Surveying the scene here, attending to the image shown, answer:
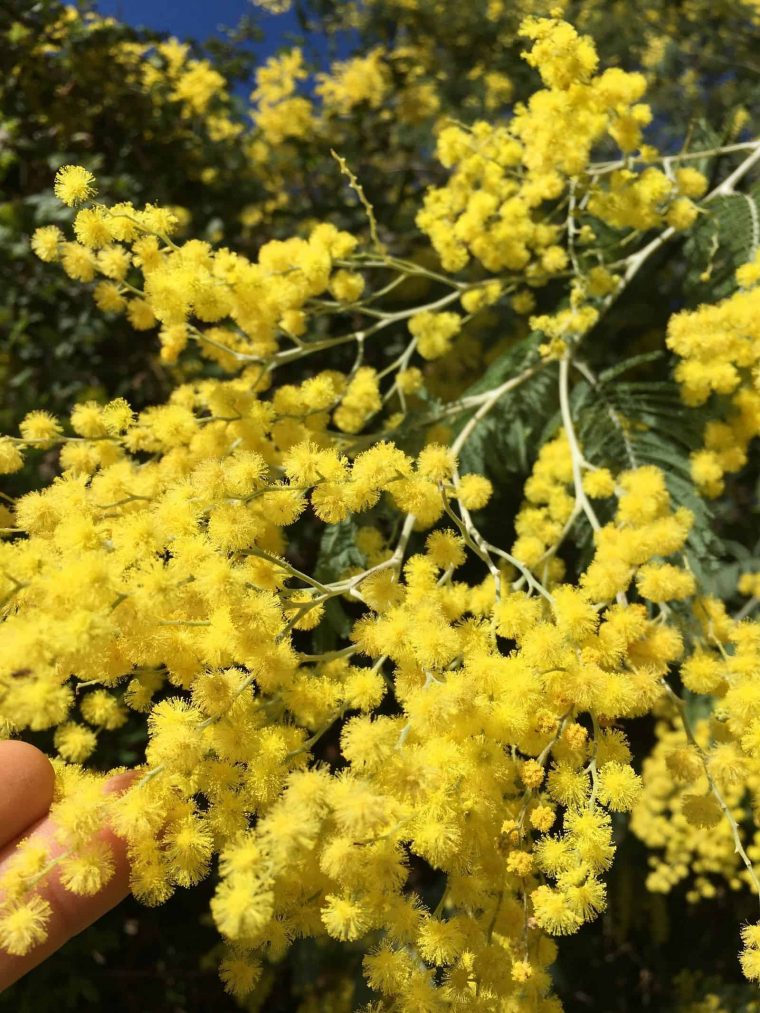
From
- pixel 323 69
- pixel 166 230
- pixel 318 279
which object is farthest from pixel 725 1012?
pixel 323 69

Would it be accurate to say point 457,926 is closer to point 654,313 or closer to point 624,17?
point 654,313

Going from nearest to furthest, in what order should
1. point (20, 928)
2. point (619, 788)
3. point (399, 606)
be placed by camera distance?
point (20, 928), point (619, 788), point (399, 606)

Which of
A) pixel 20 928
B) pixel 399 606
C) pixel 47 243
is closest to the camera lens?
pixel 20 928

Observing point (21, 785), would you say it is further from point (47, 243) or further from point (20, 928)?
point (47, 243)

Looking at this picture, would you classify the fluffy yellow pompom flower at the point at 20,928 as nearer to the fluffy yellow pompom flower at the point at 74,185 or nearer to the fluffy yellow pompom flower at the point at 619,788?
the fluffy yellow pompom flower at the point at 619,788

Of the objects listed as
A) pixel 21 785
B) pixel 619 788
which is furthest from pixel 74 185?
pixel 619 788

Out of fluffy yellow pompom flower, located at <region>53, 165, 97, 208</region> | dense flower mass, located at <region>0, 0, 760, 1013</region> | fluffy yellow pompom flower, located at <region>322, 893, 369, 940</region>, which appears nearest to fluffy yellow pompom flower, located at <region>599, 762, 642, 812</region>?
dense flower mass, located at <region>0, 0, 760, 1013</region>

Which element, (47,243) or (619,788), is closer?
(619,788)
